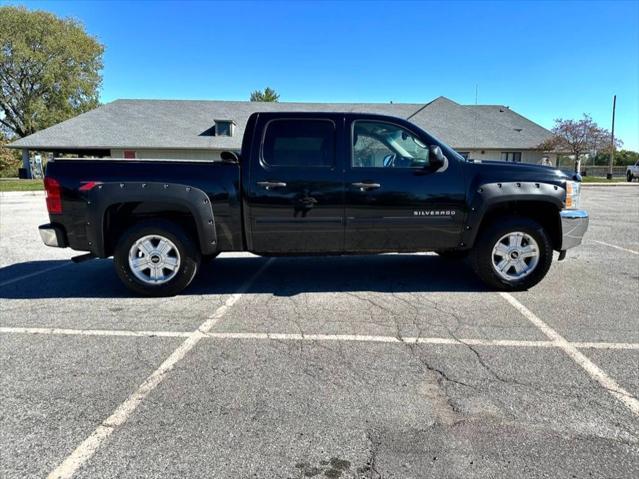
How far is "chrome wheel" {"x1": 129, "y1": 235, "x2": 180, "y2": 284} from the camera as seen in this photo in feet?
15.9

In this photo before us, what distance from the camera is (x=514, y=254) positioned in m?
5.10

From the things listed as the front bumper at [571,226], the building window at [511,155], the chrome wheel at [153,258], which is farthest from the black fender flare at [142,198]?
the building window at [511,155]

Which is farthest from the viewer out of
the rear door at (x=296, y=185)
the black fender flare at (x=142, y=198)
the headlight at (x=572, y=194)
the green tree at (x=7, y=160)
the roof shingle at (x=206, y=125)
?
the green tree at (x=7, y=160)

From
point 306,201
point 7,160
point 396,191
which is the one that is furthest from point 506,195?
point 7,160

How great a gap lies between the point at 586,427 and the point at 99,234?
4717 mm

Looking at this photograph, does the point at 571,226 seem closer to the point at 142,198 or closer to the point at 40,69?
the point at 142,198

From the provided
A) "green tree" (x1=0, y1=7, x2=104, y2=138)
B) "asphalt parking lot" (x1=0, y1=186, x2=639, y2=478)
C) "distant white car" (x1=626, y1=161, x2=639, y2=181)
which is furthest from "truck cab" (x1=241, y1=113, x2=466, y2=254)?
"green tree" (x1=0, y1=7, x2=104, y2=138)

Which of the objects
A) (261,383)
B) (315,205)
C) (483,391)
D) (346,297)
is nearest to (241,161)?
(315,205)

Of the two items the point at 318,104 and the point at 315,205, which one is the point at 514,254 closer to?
the point at 315,205

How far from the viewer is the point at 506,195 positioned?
16.0 ft

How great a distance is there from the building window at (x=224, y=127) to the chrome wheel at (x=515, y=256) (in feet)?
98.4

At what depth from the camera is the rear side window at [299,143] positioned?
15.8ft

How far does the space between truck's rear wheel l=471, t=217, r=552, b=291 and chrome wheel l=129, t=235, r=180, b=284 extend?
11.6 feet

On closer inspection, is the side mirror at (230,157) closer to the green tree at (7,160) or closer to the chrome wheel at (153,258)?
the chrome wheel at (153,258)
